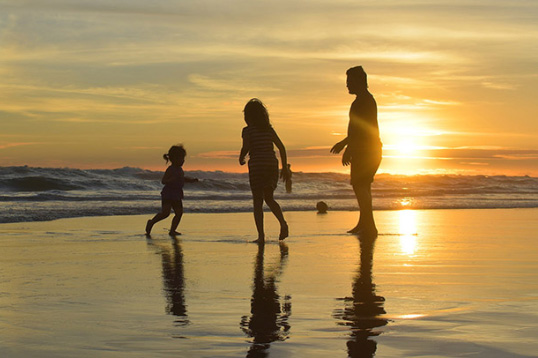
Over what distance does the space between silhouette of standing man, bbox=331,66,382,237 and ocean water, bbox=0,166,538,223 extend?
6563 millimetres

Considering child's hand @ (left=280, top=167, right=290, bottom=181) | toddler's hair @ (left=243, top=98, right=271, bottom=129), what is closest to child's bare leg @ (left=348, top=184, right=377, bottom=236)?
child's hand @ (left=280, top=167, right=290, bottom=181)

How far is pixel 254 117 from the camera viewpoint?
29.3 feet

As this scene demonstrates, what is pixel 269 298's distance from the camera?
183 inches

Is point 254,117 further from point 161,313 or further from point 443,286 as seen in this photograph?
point 161,313

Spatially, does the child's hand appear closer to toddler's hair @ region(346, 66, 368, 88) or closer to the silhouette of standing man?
the silhouette of standing man

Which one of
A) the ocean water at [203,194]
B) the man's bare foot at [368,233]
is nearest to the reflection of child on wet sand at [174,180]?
the man's bare foot at [368,233]

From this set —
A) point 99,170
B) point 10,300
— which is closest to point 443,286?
point 10,300

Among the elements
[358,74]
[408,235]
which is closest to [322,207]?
[408,235]

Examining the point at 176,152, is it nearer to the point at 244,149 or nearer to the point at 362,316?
the point at 244,149

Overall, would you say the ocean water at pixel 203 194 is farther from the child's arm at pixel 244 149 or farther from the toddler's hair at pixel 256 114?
the toddler's hair at pixel 256 114

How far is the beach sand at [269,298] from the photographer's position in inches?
132

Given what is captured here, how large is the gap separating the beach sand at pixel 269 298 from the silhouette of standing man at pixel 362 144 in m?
0.73

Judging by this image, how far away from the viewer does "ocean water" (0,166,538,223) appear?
55.9ft

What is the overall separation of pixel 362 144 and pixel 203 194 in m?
17.8
